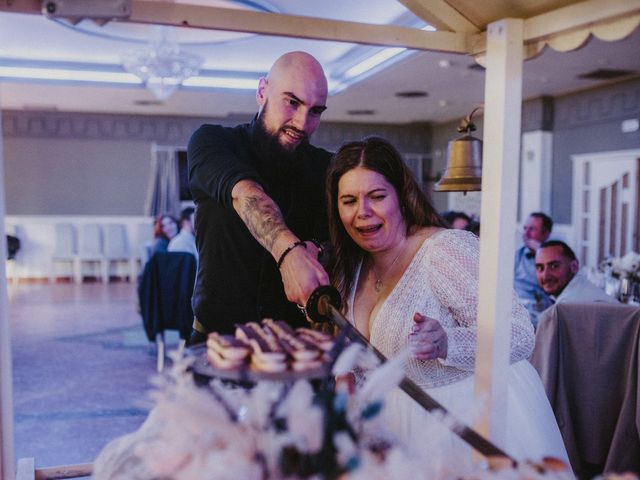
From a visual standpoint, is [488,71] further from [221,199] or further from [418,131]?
[418,131]

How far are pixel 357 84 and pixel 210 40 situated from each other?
2069 mm

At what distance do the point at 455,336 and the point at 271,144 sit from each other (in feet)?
2.03

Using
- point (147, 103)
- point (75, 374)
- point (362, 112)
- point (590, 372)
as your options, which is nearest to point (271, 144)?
point (590, 372)

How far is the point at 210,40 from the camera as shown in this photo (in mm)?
6988

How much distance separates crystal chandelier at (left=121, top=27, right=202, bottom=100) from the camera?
606 centimetres

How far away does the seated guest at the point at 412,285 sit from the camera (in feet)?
4.70

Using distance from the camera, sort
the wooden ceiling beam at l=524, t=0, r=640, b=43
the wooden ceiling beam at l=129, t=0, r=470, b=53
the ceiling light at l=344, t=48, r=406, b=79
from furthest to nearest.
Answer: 1. the ceiling light at l=344, t=48, r=406, b=79
2. the wooden ceiling beam at l=129, t=0, r=470, b=53
3. the wooden ceiling beam at l=524, t=0, r=640, b=43

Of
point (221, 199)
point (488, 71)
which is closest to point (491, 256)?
point (488, 71)

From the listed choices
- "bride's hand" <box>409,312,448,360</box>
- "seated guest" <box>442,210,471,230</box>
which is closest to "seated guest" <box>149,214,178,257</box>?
"seated guest" <box>442,210,471,230</box>

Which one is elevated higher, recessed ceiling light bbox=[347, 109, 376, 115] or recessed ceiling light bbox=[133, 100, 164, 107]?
recessed ceiling light bbox=[347, 109, 376, 115]

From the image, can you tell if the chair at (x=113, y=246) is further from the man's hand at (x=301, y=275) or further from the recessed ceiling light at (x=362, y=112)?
the man's hand at (x=301, y=275)

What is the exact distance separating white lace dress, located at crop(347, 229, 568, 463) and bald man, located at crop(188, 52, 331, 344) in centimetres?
24

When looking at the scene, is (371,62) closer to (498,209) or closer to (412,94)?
(412,94)

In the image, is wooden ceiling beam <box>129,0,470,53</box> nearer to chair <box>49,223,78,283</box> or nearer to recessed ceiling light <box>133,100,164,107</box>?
recessed ceiling light <box>133,100,164,107</box>
